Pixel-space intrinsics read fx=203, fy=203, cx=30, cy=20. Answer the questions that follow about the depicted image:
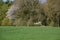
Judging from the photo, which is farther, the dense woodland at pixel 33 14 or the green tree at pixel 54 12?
the dense woodland at pixel 33 14

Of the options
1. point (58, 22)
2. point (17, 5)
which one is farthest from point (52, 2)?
point (17, 5)

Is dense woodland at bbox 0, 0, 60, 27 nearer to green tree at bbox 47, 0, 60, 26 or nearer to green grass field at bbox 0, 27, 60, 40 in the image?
green tree at bbox 47, 0, 60, 26

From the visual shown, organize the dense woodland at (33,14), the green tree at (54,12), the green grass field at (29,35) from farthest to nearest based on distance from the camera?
the dense woodland at (33,14) → the green tree at (54,12) → the green grass field at (29,35)

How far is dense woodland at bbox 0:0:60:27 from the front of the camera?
30203 millimetres

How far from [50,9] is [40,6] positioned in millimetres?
3916

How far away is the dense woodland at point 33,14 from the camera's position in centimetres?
3020

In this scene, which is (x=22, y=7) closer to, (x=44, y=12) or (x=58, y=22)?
(x=44, y=12)

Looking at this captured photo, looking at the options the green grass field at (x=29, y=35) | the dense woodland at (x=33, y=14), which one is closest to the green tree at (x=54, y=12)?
the dense woodland at (x=33, y=14)

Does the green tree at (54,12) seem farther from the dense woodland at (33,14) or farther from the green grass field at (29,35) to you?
the green grass field at (29,35)

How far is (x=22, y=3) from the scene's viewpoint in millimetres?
35656

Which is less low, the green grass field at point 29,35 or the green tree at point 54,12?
the green tree at point 54,12

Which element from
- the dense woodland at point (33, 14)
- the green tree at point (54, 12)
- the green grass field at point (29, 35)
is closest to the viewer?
the green grass field at point (29, 35)

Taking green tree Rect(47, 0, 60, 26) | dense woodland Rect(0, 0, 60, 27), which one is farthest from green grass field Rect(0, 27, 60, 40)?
green tree Rect(47, 0, 60, 26)

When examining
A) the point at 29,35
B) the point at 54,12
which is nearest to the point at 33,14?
the point at 54,12
